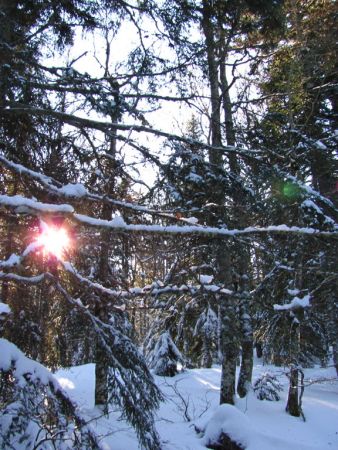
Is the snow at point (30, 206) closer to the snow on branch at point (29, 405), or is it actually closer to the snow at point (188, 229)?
the snow at point (188, 229)

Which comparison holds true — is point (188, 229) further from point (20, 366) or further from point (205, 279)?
point (20, 366)

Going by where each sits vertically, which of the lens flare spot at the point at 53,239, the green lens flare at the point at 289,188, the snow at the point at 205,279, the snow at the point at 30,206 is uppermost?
the green lens flare at the point at 289,188


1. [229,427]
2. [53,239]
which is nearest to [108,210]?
[53,239]

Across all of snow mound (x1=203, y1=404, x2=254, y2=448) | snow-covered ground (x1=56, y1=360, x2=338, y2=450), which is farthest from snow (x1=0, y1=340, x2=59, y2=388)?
snow mound (x1=203, y1=404, x2=254, y2=448)

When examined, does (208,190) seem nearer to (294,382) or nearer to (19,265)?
(19,265)

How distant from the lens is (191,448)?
282 inches

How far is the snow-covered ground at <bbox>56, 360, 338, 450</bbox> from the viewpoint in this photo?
7.06 m

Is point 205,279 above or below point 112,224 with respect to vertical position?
below

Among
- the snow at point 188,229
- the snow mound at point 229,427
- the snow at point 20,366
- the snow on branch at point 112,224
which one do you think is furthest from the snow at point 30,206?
the snow mound at point 229,427

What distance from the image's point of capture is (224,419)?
7469mm

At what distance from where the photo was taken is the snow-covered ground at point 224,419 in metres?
7.06

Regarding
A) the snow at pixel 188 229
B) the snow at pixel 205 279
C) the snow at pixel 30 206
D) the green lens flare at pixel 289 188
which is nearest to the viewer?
the snow at pixel 30 206

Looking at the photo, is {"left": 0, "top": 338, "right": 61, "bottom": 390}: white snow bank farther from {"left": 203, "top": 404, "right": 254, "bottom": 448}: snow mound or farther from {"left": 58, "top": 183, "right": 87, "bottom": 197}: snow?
{"left": 203, "top": 404, "right": 254, "bottom": 448}: snow mound

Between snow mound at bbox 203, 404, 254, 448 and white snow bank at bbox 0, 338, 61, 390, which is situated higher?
white snow bank at bbox 0, 338, 61, 390
